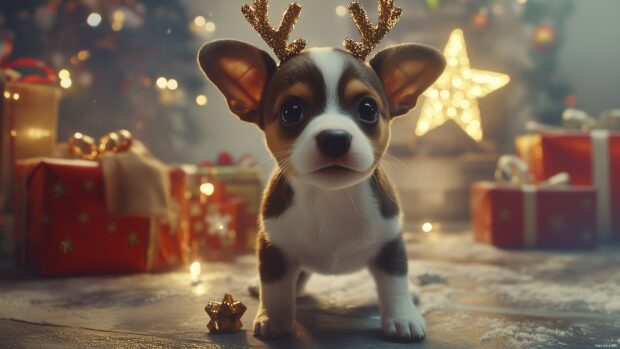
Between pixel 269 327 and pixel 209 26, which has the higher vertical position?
pixel 209 26

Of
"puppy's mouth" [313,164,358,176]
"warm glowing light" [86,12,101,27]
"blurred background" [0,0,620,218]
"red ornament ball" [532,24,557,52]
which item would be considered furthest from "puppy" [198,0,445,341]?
"red ornament ball" [532,24,557,52]

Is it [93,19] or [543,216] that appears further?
[93,19]

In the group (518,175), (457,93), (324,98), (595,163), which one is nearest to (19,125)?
(324,98)

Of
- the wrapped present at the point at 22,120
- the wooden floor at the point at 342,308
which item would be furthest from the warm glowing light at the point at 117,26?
the wooden floor at the point at 342,308

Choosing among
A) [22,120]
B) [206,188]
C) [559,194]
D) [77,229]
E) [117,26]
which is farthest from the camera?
[117,26]

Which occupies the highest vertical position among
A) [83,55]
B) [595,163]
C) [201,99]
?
[83,55]

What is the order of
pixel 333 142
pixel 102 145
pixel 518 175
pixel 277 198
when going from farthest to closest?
pixel 518 175 → pixel 102 145 → pixel 277 198 → pixel 333 142

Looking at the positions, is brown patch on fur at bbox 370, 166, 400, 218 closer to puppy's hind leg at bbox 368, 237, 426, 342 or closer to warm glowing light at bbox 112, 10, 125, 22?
puppy's hind leg at bbox 368, 237, 426, 342

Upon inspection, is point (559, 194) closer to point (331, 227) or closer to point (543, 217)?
point (543, 217)
